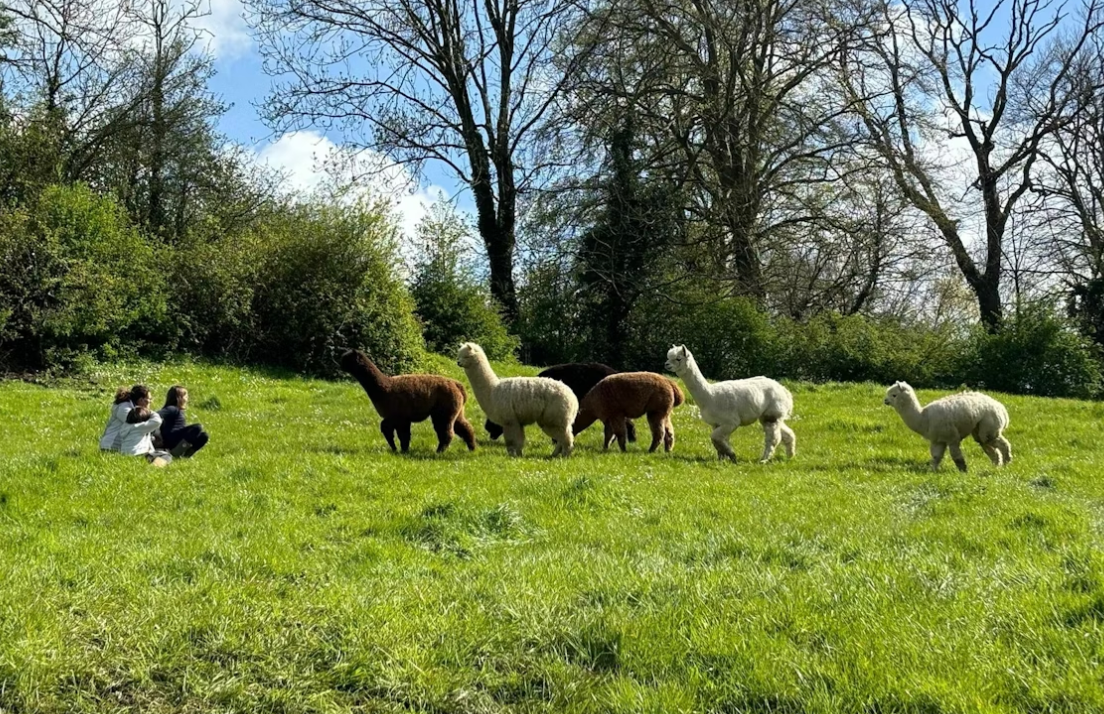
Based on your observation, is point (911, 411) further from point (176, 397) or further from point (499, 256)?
point (499, 256)

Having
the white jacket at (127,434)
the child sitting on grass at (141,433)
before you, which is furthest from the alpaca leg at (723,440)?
the white jacket at (127,434)

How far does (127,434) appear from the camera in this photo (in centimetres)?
1093

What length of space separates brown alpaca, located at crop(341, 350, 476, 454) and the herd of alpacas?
0.01m

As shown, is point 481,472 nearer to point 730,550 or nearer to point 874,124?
point 730,550

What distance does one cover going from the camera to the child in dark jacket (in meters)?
11.3

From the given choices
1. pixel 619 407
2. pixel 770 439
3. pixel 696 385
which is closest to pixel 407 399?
pixel 619 407

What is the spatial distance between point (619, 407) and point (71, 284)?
1432 cm

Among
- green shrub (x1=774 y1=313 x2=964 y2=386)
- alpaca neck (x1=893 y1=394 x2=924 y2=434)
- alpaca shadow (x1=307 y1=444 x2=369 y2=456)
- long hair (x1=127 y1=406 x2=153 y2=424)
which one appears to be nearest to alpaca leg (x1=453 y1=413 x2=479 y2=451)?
alpaca shadow (x1=307 y1=444 x2=369 y2=456)

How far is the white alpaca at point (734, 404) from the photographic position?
40.8 feet

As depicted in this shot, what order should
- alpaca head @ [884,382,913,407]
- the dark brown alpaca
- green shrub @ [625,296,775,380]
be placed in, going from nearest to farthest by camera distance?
alpaca head @ [884,382,913,407] < the dark brown alpaca < green shrub @ [625,296,775,380]

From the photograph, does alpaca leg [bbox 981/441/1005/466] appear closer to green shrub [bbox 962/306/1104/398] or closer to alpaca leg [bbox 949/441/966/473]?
alpaca leg [bbox 949/441/966/473]

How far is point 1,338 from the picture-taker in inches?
754

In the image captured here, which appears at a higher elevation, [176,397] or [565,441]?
[176,397]

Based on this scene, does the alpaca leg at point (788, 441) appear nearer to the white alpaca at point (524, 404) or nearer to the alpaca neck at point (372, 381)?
the white alpaca at point (524, 404)
